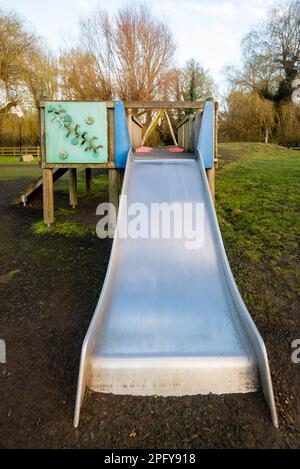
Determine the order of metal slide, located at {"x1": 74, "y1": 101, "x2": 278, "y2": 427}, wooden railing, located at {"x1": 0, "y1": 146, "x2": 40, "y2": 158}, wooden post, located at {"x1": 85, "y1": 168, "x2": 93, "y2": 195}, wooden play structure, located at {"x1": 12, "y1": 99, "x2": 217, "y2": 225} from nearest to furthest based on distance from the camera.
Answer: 1. metal slide, located at {"x1": 74, "y1": 101, "x2": 278, "y2": 427}
2. wooden play structure, located at {"x1": 12, "y1": 99, "x2": 217, "y2": 225}
3. wooden post, located at {"x1": 85, "y1": 168, "x2": 93, "y2": 195}
4. wooden railing, located at {"x1": 0, "y1": 146, "x2": 40, "y2": 158}

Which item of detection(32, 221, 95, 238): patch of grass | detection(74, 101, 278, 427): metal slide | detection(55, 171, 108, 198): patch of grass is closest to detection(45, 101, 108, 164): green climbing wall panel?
detection(32, 221, 95, 238): patch of grass

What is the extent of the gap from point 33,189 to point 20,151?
24477 millimetres

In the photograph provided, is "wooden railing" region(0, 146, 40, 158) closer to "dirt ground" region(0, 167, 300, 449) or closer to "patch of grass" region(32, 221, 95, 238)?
"patch of grass" region(32, 221, 95, 238)

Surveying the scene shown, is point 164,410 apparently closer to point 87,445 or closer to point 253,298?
point 87,445

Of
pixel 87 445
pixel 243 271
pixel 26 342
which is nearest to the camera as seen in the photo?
pixel 87 445

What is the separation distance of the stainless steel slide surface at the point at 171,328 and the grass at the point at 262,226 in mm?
742

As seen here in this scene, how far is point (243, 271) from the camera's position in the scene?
14.9ft

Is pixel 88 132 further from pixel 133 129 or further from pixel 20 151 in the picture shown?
pixel 20 151

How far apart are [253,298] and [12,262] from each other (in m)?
3.18

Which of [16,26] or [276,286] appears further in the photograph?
[16,26]

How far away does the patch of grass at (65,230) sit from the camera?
20.1 ft

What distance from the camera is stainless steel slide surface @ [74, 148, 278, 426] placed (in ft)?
8.64

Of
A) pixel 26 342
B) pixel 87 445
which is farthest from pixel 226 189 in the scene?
pixel 87 445

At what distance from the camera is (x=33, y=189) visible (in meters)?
7.60
